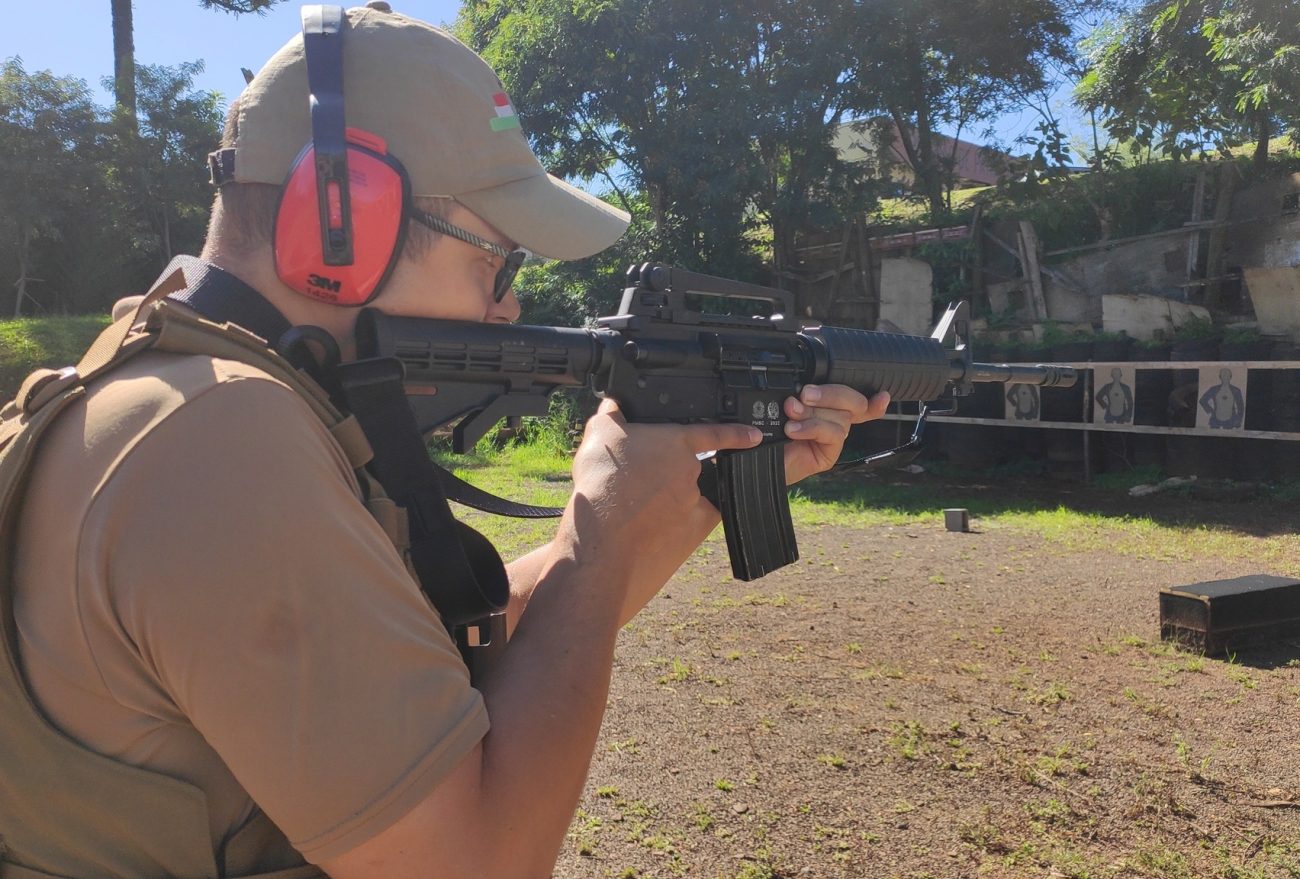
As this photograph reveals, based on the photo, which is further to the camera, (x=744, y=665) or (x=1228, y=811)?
A: (x=744, y=665)

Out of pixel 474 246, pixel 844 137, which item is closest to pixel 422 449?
pixel 474 246

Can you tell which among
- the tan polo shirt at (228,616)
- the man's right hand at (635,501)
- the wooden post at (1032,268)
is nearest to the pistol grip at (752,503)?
the man's right hand at (635,501)

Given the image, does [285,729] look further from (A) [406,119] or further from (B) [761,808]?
(B) [761,808]

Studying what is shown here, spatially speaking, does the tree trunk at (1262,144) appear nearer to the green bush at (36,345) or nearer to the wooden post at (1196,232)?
the wooden post at (1196,232)

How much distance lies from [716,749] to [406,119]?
3330mm

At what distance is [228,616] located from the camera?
997mm

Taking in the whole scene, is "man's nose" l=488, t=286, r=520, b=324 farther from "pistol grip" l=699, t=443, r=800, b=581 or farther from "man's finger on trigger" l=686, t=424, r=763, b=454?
"pistol grip" l=699, t=443, r=800, b=581

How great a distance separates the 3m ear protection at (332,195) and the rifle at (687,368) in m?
0.13

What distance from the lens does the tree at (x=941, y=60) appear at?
1773 centimetres

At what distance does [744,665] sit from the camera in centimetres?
529

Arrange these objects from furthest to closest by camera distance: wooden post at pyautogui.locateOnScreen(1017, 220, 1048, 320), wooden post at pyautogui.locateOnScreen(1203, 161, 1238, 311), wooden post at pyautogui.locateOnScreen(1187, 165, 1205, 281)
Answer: wooden post at pyautogui.locateOnScreen(1017, 220, 1048, 320), wooden post at pyautogui.locateOnScreen(1187, 165, 1205, 281), wooden post at pyautogui.locateOnScreen(1203, 161, 1238, 311)

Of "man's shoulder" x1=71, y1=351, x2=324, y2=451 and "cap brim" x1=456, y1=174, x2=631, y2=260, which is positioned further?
"cap brim" x1=456, y1=174, x2=631, y2=260

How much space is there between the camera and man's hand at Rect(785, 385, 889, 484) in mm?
2945

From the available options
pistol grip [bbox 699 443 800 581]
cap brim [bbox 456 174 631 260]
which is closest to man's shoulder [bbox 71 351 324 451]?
cap brim [bbox 456 174 631 260]
